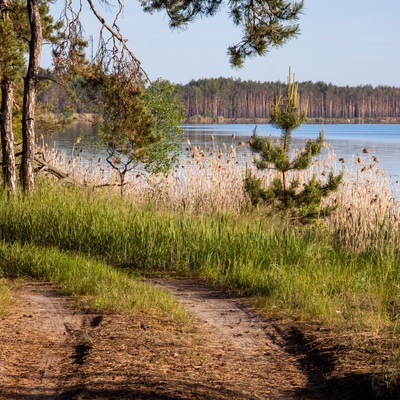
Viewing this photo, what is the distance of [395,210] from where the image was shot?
13609mm

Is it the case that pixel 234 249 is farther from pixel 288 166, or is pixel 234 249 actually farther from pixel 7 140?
pixel 7 140

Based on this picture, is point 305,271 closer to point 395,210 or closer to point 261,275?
point 261,275

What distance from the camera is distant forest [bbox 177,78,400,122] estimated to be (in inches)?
4478

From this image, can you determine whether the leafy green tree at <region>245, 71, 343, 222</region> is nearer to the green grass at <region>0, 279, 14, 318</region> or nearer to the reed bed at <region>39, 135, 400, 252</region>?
the reed bed at <region>39, 135, 400, 252</region>

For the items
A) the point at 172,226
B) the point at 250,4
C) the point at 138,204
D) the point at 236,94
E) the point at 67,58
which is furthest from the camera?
the point at 236,94

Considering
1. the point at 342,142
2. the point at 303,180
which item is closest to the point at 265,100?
the point at 342,142

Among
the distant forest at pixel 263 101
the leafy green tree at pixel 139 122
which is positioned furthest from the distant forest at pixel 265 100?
the leafy green tree at pixel 139 122

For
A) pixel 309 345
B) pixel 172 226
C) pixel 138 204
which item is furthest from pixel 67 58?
pixel 309 345

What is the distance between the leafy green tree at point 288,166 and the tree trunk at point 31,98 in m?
4.17

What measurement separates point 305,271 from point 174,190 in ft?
26.1

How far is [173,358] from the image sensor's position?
5.55 metres

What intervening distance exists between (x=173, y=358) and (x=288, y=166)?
24.7 feet

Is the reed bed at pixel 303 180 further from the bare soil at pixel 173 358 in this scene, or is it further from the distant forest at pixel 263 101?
the distant forest at pixel 263 101

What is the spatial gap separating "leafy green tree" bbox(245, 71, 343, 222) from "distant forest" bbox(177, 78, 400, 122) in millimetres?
98733
